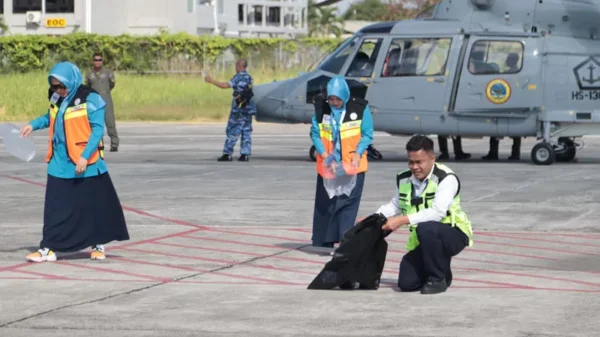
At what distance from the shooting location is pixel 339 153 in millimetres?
11523

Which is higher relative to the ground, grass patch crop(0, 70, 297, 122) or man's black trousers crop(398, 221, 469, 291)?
man's black trousers crop(398, 221, 469, 291)

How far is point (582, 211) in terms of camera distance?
1446 centimetres

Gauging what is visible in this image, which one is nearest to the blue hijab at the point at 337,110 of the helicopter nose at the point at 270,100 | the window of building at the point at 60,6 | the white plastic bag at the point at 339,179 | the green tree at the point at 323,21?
the white plastic bag at the point at 339,179

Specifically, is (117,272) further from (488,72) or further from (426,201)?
(488,72)

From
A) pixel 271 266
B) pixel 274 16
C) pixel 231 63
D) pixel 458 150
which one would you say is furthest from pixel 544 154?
pixel 274 16

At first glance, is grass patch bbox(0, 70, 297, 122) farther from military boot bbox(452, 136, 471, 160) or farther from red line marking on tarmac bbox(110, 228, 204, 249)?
red line marking on tarmac bbox(110, 228, 204, 249)

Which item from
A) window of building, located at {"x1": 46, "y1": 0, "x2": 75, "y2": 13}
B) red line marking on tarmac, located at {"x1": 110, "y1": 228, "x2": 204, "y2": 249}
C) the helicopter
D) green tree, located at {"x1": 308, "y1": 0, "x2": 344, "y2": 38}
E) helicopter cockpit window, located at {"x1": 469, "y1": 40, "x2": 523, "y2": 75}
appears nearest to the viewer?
red line marking on tarmac, located at {"x1": 110, "y1": 228, "x2": 204, "y2": 249}

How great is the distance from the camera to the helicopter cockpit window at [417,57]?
2072 cm

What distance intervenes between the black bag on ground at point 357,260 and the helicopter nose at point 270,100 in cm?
1232

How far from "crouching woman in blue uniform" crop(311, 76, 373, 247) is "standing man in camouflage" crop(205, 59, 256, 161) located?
31.2ft

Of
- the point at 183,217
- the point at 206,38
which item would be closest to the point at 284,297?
the point at 183,217

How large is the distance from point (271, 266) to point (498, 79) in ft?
35.2

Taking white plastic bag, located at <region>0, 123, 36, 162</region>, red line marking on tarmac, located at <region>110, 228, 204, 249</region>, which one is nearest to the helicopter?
red line marking on tarmac, located at <region>110, 228, 204, 249</region>

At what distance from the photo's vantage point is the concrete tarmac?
804 centimetres
